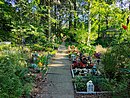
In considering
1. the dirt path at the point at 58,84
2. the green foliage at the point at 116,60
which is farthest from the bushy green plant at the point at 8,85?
the green foliage at the point at 116,60

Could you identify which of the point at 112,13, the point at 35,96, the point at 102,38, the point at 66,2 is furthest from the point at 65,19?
the point at 35,96

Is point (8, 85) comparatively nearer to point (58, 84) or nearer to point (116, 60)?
point (58, 84)

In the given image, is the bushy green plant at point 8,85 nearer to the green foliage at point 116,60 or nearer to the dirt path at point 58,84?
the dirt path at point 58,84

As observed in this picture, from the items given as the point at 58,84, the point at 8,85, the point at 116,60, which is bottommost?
the point at 58,84

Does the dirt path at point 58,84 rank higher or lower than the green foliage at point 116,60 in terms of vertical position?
lower

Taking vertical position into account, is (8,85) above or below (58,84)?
above

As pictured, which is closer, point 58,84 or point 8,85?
point 8,85

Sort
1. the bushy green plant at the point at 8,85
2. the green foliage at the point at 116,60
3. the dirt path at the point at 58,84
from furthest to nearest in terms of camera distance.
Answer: the green foliage at the point at 116,60 → the dirt path at the point at 58,84 → the bushy green plant at the point at 8,85

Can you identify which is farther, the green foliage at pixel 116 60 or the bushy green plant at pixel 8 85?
the green foliage at pixel 116 60

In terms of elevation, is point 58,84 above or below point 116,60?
below

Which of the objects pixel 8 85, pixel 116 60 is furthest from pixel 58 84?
pixel 8 85

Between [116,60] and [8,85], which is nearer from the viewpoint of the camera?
[8,85]

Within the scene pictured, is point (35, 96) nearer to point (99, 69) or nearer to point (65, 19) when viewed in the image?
point (99, 69)

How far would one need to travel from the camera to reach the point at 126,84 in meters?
4.77
